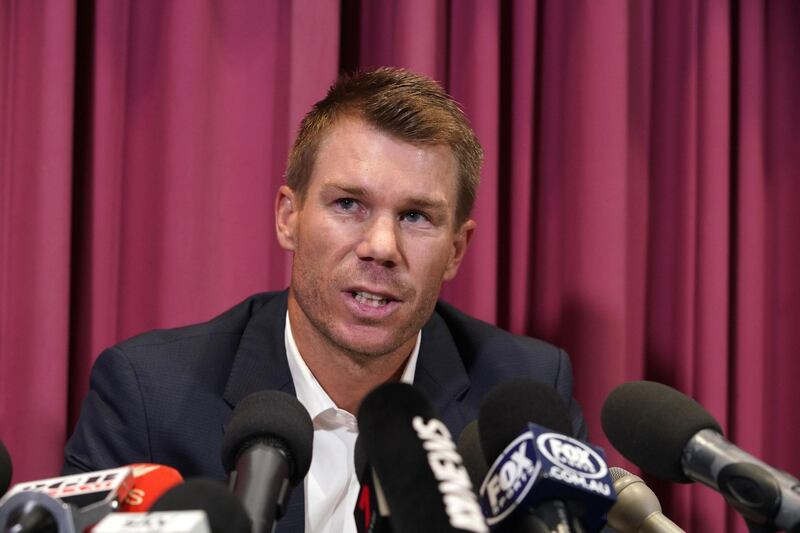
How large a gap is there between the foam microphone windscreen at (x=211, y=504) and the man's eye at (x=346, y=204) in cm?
102

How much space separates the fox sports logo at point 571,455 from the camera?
0.81 meters

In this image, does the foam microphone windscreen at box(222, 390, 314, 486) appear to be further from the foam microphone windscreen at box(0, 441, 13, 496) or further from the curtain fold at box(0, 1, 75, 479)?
the curtain fold at box(0, 1, 75, 479)

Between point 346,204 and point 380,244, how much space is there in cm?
14

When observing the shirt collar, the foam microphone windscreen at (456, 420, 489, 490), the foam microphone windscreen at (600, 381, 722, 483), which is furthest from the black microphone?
the shirt collar

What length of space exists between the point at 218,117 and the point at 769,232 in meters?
1.63

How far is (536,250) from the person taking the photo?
7.68 ft

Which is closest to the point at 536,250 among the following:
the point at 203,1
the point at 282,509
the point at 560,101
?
the point at 560,101

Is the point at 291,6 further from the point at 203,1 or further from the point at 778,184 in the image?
the point at 778,184

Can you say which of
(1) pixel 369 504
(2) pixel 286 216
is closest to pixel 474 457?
(1) pixel 369 504

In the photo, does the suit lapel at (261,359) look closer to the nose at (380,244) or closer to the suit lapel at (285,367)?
the suit lapel at (285,367)

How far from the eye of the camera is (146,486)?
2.91ft

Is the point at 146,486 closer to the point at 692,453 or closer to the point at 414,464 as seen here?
the point at 414,464

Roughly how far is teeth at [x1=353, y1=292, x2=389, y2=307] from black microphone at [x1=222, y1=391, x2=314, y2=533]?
25.5 inches

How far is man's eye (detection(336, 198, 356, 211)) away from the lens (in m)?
1.71
